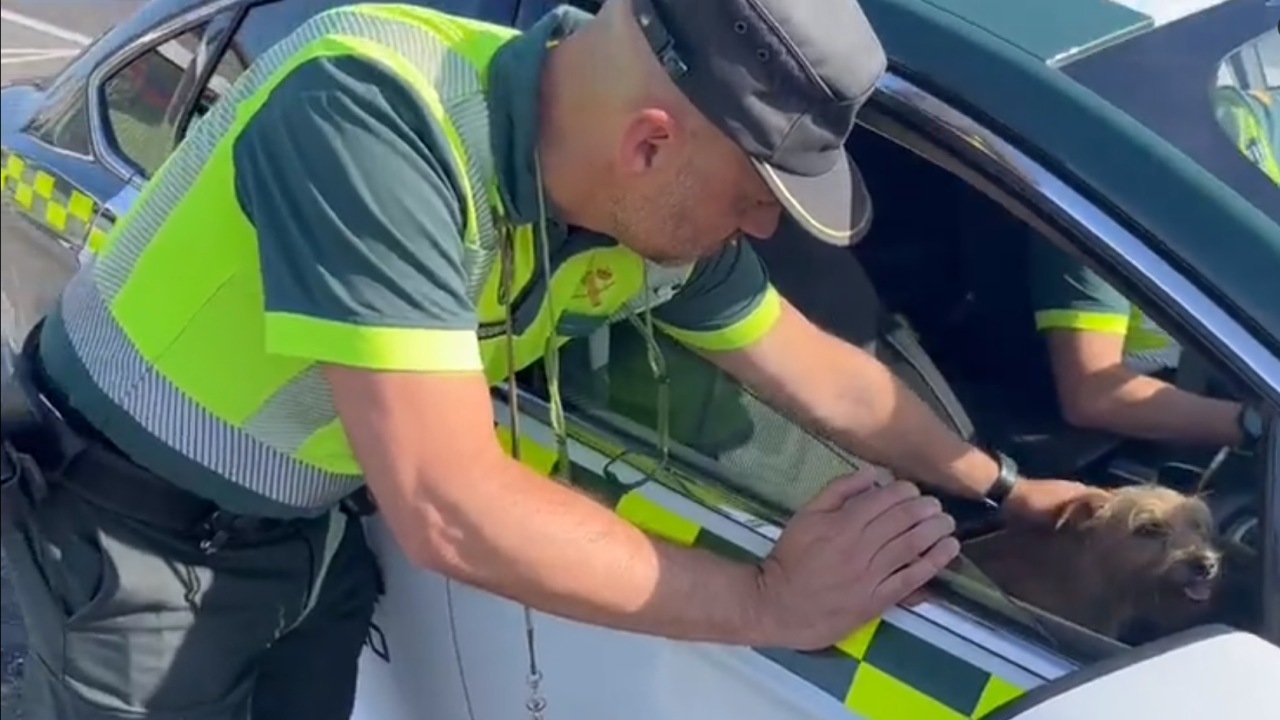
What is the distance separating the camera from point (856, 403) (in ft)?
6.87

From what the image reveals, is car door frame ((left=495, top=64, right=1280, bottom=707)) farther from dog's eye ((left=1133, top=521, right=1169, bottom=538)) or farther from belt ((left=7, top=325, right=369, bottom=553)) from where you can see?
belt ((left=7, top=325, right=369, bottom=553))

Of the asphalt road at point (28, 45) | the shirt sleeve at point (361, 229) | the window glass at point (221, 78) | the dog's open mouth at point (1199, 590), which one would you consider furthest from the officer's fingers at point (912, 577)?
the window glass at point (221, 78)

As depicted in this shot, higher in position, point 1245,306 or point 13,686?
point 1245,306

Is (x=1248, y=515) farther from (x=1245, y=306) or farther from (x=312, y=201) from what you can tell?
(x=312, y=201)

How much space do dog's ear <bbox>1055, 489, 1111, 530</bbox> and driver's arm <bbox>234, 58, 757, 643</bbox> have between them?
1.13 feet

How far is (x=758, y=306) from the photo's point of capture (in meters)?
2.15

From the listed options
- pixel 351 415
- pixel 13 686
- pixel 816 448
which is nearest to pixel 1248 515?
pixel 816 448

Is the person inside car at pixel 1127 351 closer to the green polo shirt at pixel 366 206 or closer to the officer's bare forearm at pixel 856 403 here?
the officer's bare forearm at pixel 856 403

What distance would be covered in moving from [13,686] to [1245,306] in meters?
2.66

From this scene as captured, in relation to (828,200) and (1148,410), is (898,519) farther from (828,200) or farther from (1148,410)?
(1148,410)

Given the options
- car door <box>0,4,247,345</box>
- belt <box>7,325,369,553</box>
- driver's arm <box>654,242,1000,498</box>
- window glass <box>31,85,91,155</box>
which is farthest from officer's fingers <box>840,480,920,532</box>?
window glass <box>31,85,91,155</box>

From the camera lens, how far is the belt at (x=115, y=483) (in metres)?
2.05

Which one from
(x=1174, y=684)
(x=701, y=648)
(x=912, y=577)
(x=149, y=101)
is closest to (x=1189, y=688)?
(x=1174, y=684)

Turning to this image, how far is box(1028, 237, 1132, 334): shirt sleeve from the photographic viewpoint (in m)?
1.76
